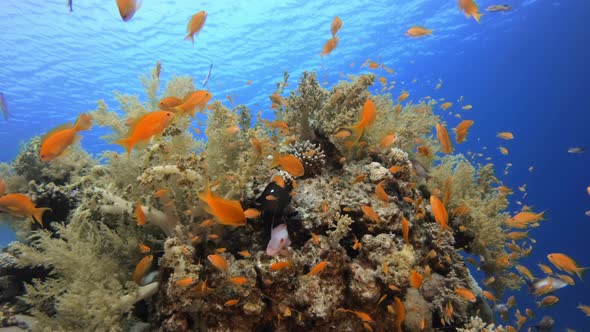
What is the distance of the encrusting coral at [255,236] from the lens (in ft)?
10.6

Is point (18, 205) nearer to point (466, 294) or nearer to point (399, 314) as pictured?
point (399, 314)

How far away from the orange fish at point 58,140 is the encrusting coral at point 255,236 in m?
0.85

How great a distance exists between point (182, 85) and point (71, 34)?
2419cm

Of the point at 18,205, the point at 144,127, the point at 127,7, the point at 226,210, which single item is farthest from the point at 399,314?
the point at 18,205

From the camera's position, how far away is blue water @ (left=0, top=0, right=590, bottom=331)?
2200cm

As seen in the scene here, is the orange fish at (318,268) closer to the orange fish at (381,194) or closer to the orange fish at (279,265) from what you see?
the orange fish at (279,265)

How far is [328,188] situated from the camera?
13.9 feet

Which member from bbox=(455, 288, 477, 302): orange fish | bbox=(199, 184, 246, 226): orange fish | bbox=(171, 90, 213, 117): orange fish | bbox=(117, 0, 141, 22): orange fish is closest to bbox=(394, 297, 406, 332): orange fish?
bbox=(455, 288, 477, 302): orange fish

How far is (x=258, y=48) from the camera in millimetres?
29125

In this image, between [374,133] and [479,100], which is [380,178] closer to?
[374,133]

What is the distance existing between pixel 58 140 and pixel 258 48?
1136 inches

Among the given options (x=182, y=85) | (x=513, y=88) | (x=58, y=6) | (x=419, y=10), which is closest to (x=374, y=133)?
(x=182, y=85)

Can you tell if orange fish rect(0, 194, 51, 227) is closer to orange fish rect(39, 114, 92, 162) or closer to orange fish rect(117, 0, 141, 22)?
orange fish rect(39, 114, 92, 162)

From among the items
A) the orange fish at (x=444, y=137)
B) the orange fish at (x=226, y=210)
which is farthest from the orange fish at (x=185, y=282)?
the orange fish at (x=444, y=137)
